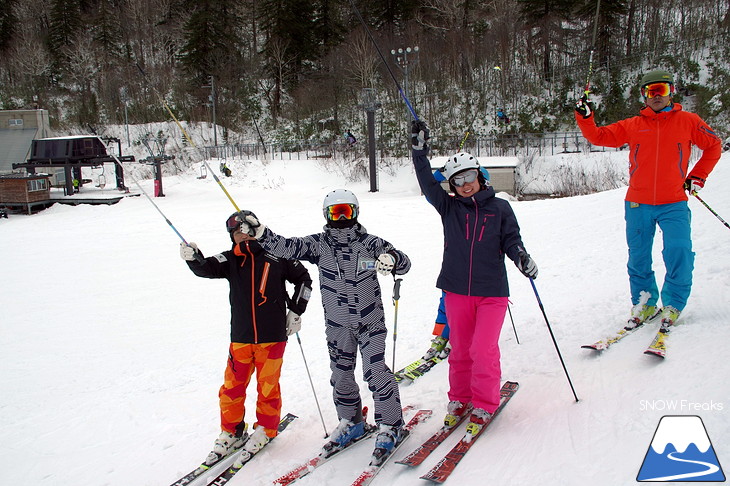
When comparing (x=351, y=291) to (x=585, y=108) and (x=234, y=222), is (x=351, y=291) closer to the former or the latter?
(x=234, y=222)

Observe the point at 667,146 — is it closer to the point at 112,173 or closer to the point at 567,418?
the point at 567,418

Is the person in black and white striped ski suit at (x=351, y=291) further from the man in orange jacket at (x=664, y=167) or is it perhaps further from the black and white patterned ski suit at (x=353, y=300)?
the man in orange jacket at (x=664, y=167)

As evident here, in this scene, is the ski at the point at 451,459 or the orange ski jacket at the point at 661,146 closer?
the ski at the point at 451,459

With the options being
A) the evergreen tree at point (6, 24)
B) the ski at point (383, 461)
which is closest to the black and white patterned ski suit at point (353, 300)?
the ski at point (383, 461)

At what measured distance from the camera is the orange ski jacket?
4.14m

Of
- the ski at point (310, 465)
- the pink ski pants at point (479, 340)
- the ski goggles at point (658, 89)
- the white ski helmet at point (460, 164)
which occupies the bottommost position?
the ski at point (310, 465)

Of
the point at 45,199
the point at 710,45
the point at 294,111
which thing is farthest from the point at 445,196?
the point at 294,111

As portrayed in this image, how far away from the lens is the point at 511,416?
3406 millimetres

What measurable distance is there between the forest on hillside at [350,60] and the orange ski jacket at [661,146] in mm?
19225

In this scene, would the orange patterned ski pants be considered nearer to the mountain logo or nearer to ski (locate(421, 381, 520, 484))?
ski (locate(421, 381, 520, 484))

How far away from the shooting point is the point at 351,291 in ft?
10.6

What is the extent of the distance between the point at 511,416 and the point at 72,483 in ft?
10.5

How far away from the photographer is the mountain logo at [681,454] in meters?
2.38

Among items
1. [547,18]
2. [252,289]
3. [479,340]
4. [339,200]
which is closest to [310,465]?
[252,289]
